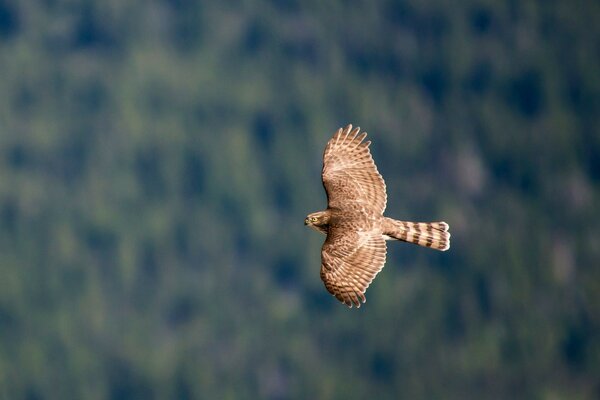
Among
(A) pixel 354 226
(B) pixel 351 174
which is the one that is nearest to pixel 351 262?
(A) pixel 354 226

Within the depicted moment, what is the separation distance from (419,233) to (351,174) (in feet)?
8.76

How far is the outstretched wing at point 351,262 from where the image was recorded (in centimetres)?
2973

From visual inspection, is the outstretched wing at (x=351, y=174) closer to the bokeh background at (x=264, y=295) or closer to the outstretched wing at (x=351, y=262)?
the outstretched wing at (x=351, y=262)

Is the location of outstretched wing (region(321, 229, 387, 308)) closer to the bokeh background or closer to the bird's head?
the bird's head

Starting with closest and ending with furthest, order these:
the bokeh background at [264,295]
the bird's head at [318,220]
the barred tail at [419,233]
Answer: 1. the barred tail at [419,233]
2. the bird's head at [318,220]
3. the bokeh background at [264,295]

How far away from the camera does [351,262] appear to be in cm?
3016

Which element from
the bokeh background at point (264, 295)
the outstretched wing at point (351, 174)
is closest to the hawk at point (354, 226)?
the outstretched wing at point (351, 174)

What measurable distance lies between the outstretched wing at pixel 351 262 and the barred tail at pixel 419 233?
0.96 feet

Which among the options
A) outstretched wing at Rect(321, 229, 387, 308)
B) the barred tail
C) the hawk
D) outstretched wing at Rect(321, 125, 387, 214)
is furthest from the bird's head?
the barred tail

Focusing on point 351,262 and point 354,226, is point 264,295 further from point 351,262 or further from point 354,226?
point 351,262

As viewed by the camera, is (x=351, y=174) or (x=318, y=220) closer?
(x=318, y=220)

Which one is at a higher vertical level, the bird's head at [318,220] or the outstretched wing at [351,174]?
the outstretched wing at [351,174]

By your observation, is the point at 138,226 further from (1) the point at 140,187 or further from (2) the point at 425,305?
(2) the point at 425,305

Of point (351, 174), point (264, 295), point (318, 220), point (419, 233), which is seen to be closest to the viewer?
point (419, 233)
